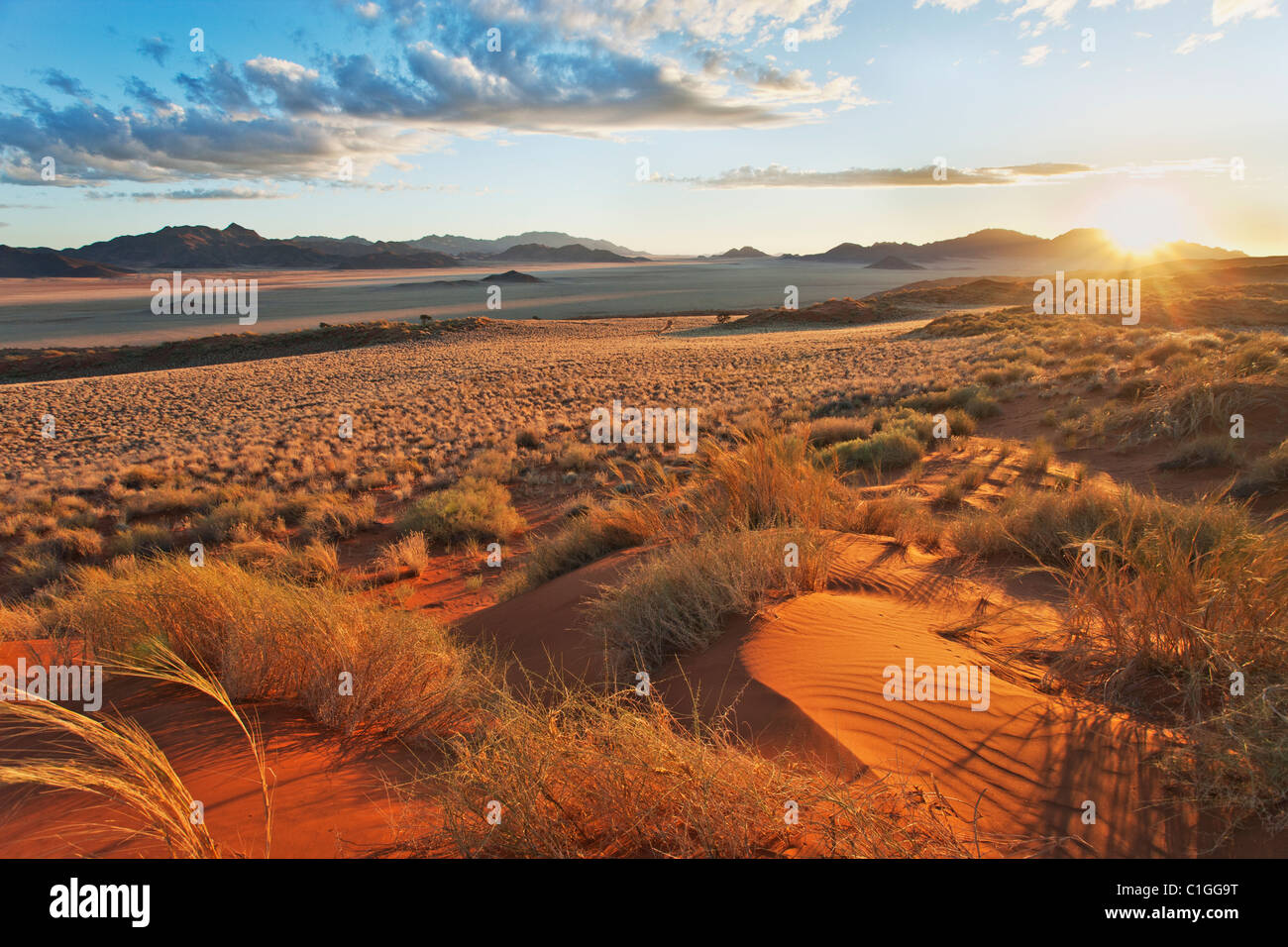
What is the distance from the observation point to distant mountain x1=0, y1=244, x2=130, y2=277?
162m

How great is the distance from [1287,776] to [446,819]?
115 inches

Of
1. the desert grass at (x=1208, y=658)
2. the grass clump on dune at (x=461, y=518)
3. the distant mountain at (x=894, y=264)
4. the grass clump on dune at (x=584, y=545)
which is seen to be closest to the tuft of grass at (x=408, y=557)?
the grass clump on dune at (x=461, y=518)

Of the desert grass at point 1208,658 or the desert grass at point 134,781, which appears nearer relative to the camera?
the desert grass at point 134,781

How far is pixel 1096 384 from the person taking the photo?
13609mm

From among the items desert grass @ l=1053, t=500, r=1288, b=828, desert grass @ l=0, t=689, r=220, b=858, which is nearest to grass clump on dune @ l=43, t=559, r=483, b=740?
desert grass @ l=0, t=689, r=220, b=858

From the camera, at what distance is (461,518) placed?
970 centimetres

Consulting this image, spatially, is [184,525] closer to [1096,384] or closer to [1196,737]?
[1196,737]

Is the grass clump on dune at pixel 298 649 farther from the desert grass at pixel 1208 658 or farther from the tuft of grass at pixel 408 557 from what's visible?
the tuft of grass at pixel 408 557

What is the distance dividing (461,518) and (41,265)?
224121 mm

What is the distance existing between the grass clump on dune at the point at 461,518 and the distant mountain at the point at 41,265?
20785 cm

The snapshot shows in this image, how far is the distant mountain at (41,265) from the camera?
162375 mm

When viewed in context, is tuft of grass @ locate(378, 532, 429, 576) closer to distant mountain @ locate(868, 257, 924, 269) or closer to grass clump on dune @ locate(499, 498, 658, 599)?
grass clump on dune @ locate(499, 498, 658, 599)

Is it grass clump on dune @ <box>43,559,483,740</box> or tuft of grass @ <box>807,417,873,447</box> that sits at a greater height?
tuft of grass @ <box>807,417,873,447</box>

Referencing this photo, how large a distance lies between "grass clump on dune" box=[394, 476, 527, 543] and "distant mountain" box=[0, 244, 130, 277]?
682 ft
